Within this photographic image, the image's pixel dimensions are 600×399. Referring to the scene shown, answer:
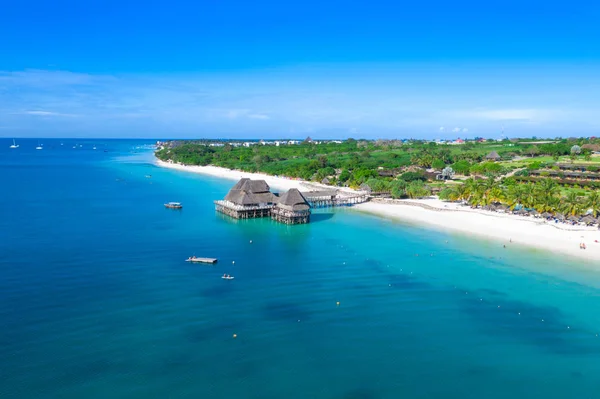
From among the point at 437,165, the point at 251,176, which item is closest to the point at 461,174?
the point at 437,165

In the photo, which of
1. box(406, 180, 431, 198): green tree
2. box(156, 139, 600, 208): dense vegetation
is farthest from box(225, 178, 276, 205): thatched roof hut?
box(406, 180, 431, 198): green tree

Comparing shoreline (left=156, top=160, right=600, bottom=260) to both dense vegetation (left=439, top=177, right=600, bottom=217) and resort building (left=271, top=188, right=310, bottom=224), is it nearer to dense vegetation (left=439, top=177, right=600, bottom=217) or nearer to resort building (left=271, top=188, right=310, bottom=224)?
dense vegetation (left=439, top=177, right=600, bottom=217)

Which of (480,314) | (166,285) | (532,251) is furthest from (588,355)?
(166,285)

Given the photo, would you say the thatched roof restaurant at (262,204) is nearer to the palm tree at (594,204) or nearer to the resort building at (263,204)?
the resort building at (263,204)

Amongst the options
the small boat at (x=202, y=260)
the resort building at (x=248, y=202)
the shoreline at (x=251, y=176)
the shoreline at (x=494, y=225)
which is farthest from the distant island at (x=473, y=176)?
the small boat at (x=202, y=260)

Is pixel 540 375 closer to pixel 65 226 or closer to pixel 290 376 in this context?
pixel 290 376

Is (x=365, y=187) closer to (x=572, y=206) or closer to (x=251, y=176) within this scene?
(x=572, y=206)
